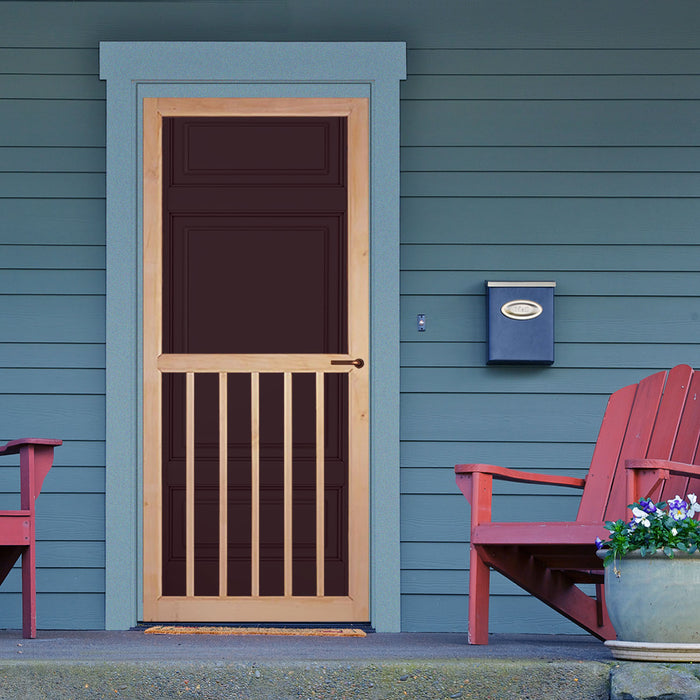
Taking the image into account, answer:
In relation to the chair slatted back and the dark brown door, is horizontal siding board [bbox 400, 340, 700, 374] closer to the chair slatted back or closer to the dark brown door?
the dark brown door

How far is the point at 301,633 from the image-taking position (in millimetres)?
3859

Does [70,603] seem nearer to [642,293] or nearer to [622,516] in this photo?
[622,516]

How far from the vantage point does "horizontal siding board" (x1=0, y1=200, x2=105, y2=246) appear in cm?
427

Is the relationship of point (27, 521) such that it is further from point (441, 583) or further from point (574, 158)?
point (574, 158)

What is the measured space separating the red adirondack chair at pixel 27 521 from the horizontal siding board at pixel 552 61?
1.99 meters

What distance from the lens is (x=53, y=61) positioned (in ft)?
14.2

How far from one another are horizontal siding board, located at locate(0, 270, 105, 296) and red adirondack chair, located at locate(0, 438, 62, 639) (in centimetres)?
90

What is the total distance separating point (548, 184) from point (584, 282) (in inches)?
15.2

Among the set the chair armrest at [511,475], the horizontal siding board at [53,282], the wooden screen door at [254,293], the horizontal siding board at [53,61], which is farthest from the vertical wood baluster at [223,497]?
the horizontal siding board at [53,61]

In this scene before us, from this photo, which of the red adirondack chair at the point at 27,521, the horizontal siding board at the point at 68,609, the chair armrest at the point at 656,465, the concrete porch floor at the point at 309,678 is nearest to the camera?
the concrete porch floor at the point at 309,678

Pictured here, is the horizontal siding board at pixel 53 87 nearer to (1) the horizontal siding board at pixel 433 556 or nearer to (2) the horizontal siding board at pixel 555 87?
(2) the horizontal siding board at pixel 555 87

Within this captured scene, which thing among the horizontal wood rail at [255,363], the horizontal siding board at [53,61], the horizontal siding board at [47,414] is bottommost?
the horizontal siding board at [47,414]

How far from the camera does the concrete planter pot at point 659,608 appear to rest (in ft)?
8.57

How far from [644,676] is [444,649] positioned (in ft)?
2.16
